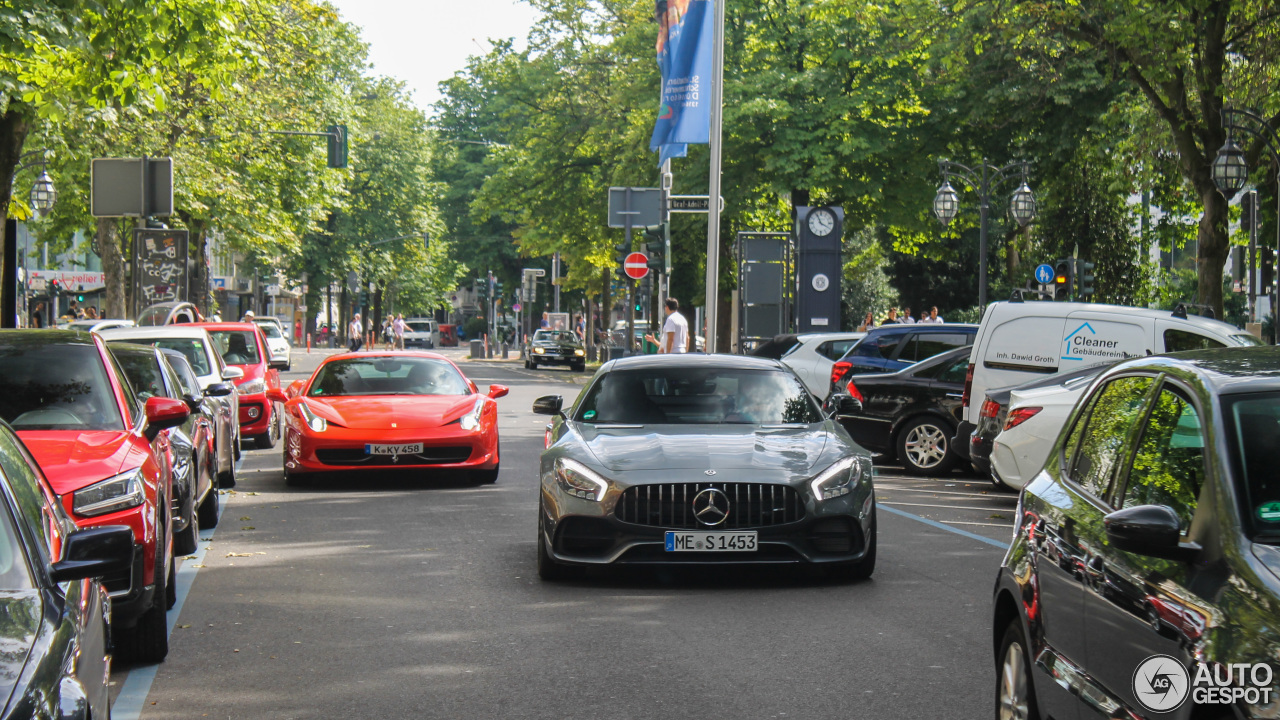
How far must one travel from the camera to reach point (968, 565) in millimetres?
10008

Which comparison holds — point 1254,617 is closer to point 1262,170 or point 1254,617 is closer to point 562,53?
point 1262,170

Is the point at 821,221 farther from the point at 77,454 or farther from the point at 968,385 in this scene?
the point at 77,454

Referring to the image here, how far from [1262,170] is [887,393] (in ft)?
39.8

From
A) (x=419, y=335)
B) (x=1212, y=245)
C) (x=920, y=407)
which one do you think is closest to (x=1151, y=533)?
(x=920, y=407)

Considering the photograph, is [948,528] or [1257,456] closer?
[1257,456]

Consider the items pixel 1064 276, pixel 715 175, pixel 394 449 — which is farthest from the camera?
pixel 1064 276

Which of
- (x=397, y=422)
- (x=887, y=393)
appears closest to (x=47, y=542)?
(x=397, y=422)

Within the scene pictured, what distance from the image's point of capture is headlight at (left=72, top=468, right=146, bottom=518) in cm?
671

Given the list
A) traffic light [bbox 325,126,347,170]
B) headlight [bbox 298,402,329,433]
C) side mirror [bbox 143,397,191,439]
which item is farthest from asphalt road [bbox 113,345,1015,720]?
traffic light [bbox 325,126,347,170]

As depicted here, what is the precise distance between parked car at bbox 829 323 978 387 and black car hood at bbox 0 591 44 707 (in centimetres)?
1515

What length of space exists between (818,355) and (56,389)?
1492 cm

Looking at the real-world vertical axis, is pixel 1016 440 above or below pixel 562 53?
below

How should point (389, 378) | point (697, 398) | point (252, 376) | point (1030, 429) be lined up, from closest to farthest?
point (697, 398), point (1030, 429), point (389, 378), point (252, 376)

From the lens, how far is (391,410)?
15031mm
